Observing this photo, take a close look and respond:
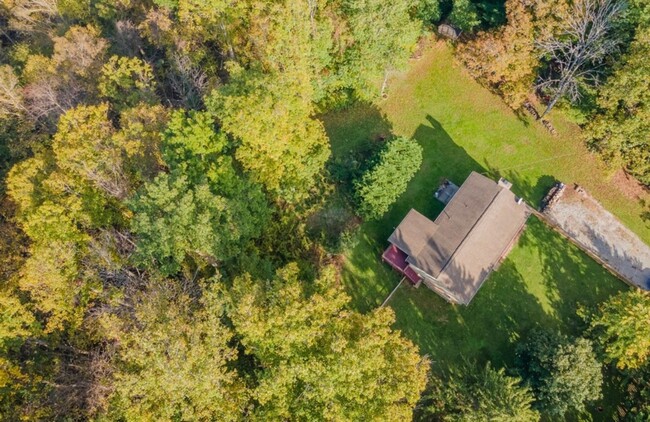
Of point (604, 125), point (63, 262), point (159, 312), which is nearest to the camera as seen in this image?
point (159, 312)

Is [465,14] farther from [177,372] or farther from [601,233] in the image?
[177,372]

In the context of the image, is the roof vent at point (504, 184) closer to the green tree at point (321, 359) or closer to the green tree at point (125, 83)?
the green tree at point (321, 359)

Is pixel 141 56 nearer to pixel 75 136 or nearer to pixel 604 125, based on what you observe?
pixel 75 136

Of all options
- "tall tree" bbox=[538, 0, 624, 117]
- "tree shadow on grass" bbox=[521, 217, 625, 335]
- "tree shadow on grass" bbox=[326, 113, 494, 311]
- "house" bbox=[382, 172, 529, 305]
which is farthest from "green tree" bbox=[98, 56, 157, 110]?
"tree shadow on grass" bbox=[521, 217, 625, 335]

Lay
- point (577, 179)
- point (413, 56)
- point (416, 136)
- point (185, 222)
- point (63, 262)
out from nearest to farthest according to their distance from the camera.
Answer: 1. point (185, 222)
2. point (63, 262)
3. point (577, 179)
4. point (416, 136)
5. point (413, 56)

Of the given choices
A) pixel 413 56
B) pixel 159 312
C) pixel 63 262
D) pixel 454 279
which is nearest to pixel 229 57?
pixel 413 56

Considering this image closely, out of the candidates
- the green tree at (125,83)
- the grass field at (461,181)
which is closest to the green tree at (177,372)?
the grass field at (461,181)

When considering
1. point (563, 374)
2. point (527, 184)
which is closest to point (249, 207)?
point (563, 374)
